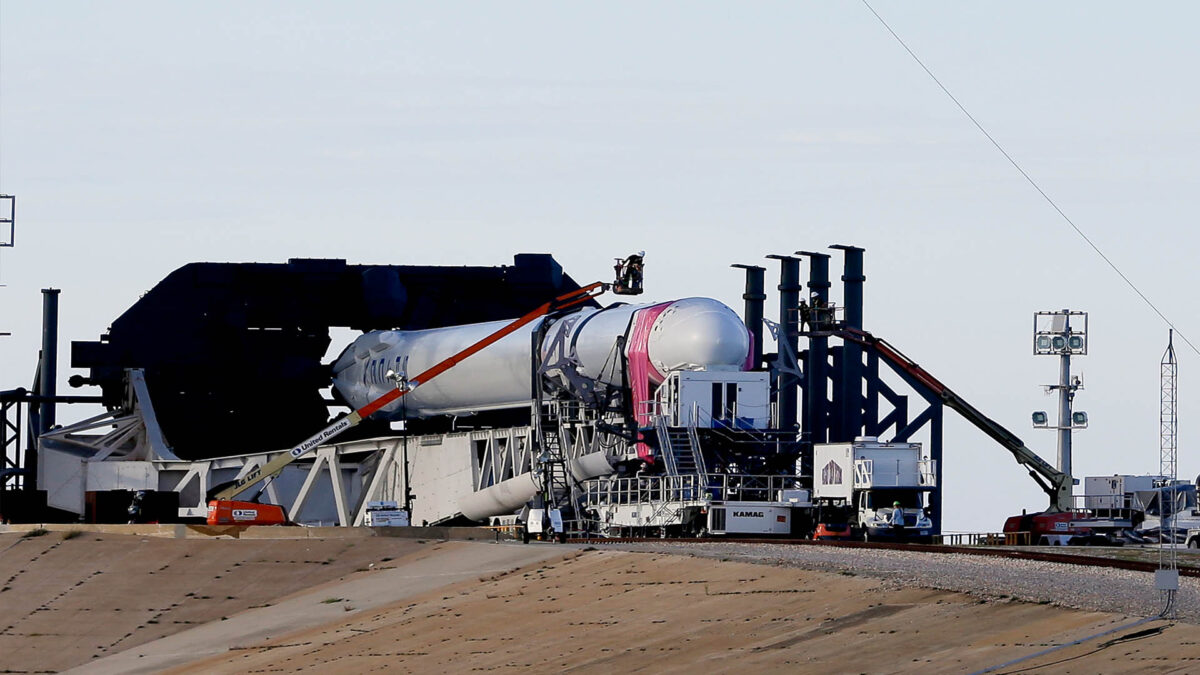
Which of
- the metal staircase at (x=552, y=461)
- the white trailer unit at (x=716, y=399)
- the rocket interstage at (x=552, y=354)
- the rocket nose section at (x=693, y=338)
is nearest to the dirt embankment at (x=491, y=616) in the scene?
the white trailer unit at (x=716, y=399)

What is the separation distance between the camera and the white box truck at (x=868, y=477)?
5594cm

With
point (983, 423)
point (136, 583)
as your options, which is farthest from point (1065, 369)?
point (136, 583)

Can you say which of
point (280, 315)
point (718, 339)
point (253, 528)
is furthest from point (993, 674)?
point (280, 315)

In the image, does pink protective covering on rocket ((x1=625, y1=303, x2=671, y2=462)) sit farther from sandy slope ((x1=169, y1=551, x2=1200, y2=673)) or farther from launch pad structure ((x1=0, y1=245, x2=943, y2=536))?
sandy slope ((x1=169, y1=551, x2=1200, y2=673))

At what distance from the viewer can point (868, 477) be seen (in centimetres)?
5591

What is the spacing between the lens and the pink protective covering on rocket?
5828 cm

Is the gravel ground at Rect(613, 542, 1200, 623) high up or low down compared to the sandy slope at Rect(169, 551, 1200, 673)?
up

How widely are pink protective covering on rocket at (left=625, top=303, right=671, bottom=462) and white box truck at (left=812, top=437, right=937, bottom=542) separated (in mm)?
4829

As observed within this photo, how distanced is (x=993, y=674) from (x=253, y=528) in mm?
28379

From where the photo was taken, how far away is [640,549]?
127ft

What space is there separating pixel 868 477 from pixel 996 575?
25.3m

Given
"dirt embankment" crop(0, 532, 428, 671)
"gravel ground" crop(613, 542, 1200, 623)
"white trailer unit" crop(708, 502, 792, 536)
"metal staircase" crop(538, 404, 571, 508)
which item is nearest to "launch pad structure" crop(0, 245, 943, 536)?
"metal staircase" crop(538, 404, 571, 508)

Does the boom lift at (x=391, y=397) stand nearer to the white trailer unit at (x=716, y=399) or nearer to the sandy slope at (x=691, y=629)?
the white trailer unit at (x=716, y=399)

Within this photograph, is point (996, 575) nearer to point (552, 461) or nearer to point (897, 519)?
point (897, 519)
